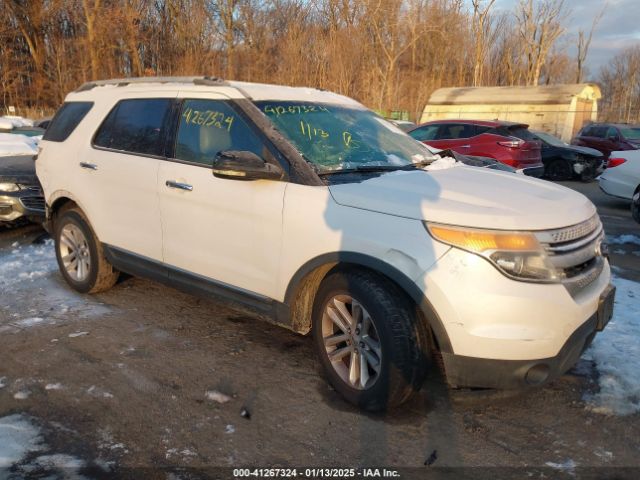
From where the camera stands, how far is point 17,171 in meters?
7.14

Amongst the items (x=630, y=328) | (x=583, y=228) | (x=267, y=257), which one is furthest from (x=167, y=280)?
(x=630, y=328)

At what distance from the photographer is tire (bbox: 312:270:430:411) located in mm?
2770

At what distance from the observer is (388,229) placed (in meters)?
2.79

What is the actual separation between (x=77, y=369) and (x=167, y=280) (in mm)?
877

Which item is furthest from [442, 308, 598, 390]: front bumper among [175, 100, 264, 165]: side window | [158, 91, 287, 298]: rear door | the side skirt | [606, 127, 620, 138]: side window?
[606, 127, 620, 138]: side window

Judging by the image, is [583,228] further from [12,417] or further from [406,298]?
[12,417]

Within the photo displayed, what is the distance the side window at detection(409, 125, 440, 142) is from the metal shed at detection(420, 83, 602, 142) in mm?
15142

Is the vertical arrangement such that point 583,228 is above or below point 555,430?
above

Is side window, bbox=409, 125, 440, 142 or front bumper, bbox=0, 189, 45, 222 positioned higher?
side window, bbox=409, 125, 440, 142

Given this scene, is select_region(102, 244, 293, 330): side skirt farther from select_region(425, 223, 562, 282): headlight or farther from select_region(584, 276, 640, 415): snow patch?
select_region(584, 276, 640, 415): snow patch

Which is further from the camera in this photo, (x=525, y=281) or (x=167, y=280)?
(x=167, y=280)

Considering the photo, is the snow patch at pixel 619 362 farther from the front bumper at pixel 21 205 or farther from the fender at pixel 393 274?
the front bumper at pixel 21 205

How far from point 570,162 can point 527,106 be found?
13958 mm

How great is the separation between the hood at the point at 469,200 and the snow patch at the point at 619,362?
1.10m
